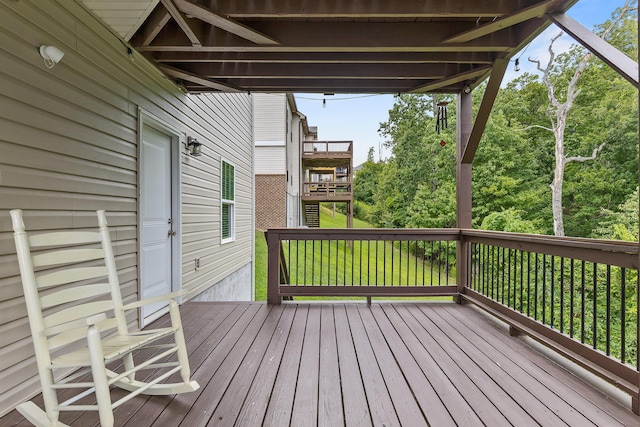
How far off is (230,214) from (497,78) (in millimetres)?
4821

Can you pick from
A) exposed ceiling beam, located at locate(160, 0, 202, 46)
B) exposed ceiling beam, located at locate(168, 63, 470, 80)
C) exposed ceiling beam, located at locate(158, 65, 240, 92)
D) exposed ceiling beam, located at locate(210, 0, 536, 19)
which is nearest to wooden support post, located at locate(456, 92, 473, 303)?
exposed ceiling beam, located at locate(168, 63, 470, 80)

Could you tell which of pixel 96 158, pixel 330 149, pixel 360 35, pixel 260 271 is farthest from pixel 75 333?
pixel 330 149

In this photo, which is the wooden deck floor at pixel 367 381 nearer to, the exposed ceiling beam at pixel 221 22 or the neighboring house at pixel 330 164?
the exposed ceiling beam at pixel 221 22

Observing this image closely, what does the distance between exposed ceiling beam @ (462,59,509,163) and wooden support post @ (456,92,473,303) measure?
3.7 inches

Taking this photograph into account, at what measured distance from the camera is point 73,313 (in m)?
1.72

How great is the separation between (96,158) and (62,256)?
1.05 meters

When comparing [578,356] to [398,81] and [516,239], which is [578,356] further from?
[398,81]

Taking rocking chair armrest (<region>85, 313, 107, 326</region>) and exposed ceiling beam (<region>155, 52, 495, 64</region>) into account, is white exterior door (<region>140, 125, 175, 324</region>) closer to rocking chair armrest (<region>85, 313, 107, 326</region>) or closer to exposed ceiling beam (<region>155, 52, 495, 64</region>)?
exposed ceiling beam (<region>155, 52, 495, 64</region>)

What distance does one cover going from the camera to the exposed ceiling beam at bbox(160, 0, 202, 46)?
2.33 metres

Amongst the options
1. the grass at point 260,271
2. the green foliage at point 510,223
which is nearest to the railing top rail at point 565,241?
the grass at point 260,271

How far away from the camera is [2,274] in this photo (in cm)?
179

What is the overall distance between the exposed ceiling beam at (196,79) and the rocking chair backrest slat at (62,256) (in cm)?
230

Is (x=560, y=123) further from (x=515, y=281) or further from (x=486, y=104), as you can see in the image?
(x=515, y=281)

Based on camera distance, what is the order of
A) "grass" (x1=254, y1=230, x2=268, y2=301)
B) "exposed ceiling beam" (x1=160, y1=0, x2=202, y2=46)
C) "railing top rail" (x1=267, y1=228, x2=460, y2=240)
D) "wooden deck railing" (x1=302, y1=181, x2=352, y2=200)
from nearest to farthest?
"exposed ceiling beam" (x1=160, y1=0, x2=202, y2=46)
"railing top rail" (x1=267, y1=228, x2=460, y2=240)
"grass" (x1=254, y1=230, x2=268, y2=301)
"wooden deck railing" (x1=302, y1=181, x2=352, y2=200)
